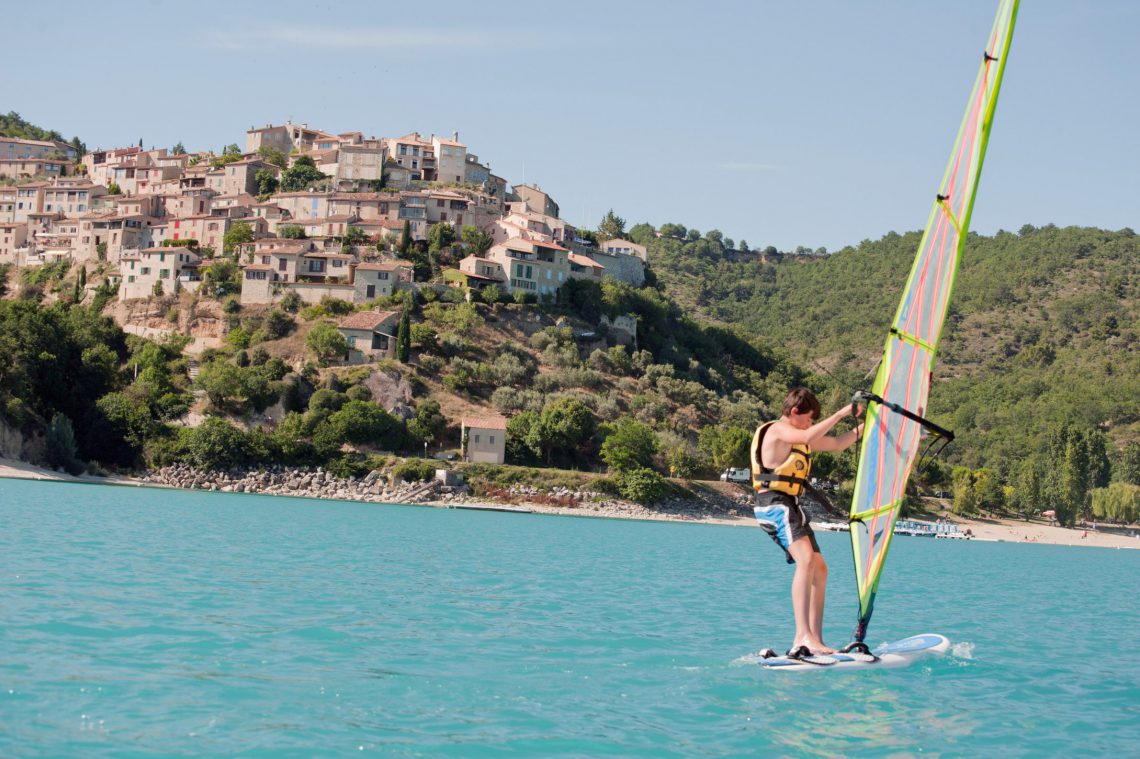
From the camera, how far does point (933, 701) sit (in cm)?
1327

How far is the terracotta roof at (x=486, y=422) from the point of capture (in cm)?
7094

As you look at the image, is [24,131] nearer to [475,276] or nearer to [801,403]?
[475,276]

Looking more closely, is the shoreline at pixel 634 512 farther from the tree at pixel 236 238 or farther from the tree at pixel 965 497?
the tree at pixel 236 238

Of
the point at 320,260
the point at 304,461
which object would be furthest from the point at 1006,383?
the point at 304,461

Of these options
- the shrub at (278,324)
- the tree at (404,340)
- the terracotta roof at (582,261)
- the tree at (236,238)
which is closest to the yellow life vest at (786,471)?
the tree at (404,340)

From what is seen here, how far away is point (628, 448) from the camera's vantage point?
70.4m

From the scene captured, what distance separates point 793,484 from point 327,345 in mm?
67827

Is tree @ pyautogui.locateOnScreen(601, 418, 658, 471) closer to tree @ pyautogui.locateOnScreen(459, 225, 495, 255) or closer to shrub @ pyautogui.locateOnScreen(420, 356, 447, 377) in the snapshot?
shrub @ pyautogui.locateOnScreen(420, 356, 447, 377)

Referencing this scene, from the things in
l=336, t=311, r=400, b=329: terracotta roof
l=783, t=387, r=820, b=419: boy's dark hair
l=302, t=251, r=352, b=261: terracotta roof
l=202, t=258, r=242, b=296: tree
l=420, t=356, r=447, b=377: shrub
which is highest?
l=302, t=251, r=352, b=261: terracotta roof

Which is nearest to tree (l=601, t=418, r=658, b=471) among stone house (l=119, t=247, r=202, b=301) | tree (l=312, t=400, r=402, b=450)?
tree (l=312, t=400, r=402, b=450)

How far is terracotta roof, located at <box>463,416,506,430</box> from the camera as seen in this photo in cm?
7094

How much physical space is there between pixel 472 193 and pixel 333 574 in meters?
84.8

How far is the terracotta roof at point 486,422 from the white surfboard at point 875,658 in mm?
55706

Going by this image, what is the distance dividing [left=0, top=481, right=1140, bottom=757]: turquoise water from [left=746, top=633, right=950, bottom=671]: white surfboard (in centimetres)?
18
